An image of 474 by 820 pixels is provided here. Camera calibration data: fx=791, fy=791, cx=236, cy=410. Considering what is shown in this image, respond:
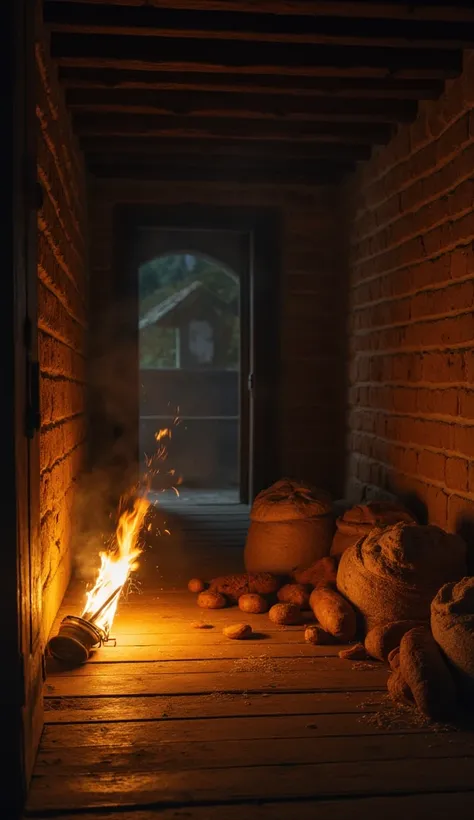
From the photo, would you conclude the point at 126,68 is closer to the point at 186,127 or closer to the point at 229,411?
the point at 186,127

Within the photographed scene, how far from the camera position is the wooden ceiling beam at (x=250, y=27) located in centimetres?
356

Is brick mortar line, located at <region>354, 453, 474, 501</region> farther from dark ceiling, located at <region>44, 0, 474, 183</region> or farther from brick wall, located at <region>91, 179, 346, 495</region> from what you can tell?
dark ceiling, located at <region>44, 0, 474, 183</region>

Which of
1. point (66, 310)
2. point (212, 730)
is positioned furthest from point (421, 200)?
point (212, 730)

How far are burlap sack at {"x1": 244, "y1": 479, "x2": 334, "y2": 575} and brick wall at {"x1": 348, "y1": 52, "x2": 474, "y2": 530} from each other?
1.96 ft

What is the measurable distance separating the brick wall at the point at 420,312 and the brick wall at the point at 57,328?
2017 millimetres

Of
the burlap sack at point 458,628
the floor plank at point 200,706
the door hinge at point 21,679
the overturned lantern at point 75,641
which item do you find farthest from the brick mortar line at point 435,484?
the door hinge at point 21,679

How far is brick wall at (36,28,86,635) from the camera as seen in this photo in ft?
11.6

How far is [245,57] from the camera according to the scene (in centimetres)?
392

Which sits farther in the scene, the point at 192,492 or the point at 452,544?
the point at 192,492

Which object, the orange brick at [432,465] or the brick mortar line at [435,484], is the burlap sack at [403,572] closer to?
the brick mortar line at [435,484]

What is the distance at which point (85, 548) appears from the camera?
5.20 meters

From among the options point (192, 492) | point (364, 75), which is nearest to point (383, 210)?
point (364, 75)

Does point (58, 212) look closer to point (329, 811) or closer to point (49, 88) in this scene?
point (49, 88)

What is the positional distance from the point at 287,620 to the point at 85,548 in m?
1.83
